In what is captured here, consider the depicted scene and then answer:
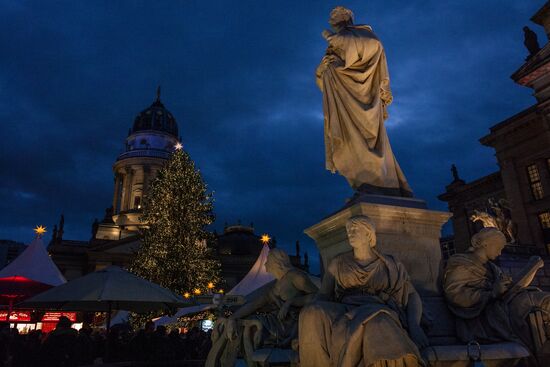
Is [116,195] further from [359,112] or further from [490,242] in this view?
[490,242]

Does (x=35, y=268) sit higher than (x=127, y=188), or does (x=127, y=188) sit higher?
(x=127, y=188)

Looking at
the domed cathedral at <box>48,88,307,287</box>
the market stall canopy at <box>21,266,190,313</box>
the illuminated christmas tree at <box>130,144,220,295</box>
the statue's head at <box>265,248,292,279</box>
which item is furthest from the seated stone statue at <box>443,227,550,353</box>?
the domed cathedral at <box>48,88,307,287</box>

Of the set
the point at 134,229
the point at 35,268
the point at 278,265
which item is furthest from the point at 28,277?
the point at 134,229

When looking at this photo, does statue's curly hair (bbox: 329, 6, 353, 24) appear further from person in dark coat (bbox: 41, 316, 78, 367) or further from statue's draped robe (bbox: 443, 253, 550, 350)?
person in dark coat (bbox: 41, 316, 78, 367)

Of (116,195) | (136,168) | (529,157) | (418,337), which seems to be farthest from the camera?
(116,195)

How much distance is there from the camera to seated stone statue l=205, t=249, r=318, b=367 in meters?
4.64

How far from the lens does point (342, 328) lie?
10.5ft

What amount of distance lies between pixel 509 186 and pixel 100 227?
2569 inches

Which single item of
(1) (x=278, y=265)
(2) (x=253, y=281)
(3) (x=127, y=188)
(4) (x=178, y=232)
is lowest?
(1) (x=278, y=265)

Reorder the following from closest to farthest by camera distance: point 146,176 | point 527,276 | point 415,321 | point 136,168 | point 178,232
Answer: point 415,321
point 527,276
point 178,232
point 146,176
point 136,168

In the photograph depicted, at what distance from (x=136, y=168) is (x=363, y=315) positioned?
7790 centimetres

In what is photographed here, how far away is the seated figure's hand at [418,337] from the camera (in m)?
3.23

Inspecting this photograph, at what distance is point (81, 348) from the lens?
7.87 meters

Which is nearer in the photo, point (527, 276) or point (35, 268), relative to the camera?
point (527, 276)
